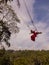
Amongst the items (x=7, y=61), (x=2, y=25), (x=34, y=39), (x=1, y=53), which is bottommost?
(x=7, y=61)

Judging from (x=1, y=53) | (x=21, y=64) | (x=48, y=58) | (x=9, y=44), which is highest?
(x=9, y=44)

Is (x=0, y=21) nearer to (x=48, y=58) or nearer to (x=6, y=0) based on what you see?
(x=6, y=0)

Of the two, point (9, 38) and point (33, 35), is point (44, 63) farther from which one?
point (33, 35)

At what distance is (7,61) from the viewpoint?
45.0m

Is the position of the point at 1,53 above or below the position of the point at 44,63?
above

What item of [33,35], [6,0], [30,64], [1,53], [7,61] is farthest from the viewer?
[30,64]

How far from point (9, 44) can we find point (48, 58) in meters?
106

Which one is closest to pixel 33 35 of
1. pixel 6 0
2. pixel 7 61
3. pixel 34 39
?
pixel 34 39

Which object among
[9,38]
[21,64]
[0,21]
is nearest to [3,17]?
[0,21]

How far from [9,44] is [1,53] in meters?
7.14

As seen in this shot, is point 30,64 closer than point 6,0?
No

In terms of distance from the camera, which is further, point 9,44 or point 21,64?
point 21,64

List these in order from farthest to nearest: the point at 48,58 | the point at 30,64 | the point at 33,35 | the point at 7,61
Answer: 1. the point at 48,58
2. the point at 30,64
3. the point at 7,61
4. the point at 33,35

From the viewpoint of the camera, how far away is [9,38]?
93.7 ft
